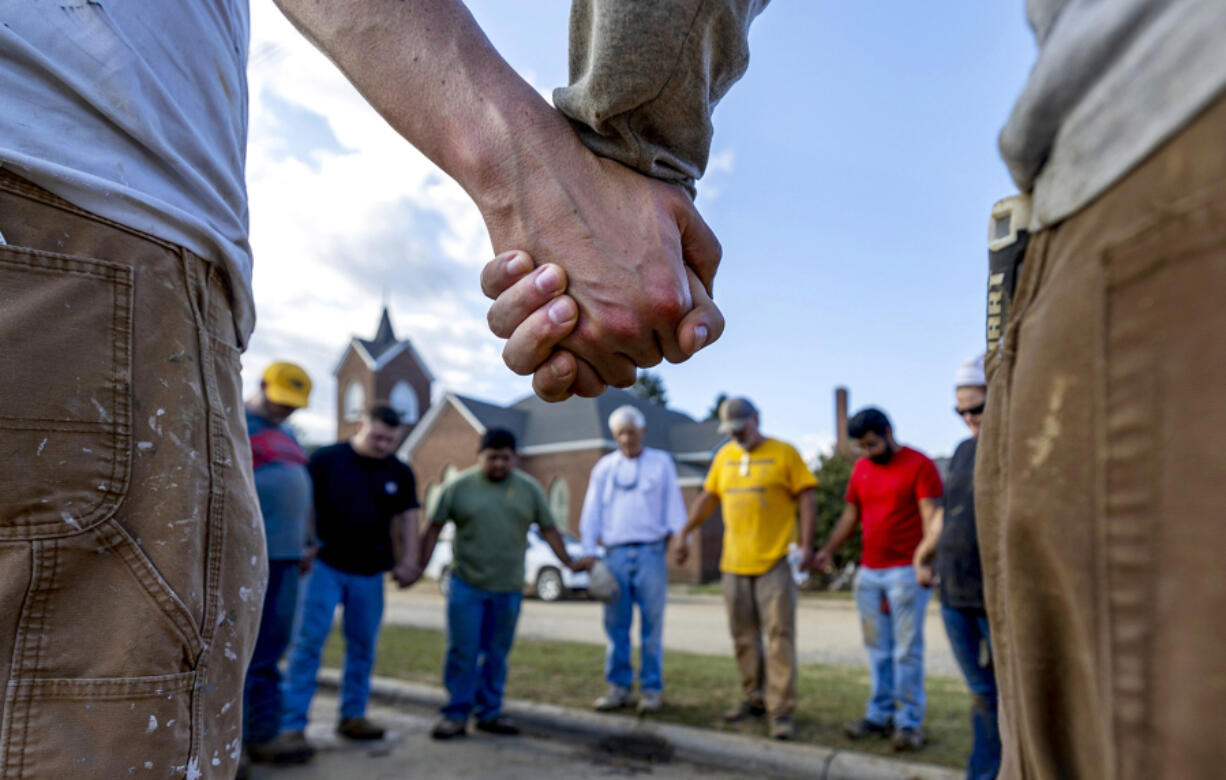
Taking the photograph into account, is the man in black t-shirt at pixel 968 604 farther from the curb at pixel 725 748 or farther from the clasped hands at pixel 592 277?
the clasped hands at pixel 592 277

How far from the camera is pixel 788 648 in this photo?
5527 mm

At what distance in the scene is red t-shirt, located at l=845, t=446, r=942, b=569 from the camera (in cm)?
544

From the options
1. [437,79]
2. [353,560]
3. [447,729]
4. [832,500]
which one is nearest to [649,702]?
[447,729]

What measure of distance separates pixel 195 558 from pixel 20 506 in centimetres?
23

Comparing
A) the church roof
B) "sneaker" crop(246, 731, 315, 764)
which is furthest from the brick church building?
"sneaker" crop(246, 731, 315, 764)

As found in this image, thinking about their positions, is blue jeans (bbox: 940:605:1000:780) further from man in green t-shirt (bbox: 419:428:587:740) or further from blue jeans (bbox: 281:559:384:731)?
blue jeans (bbox: 281:559:384:731)

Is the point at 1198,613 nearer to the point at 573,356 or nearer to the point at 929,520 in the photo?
the point at 573,356

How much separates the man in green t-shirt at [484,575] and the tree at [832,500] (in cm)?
1520

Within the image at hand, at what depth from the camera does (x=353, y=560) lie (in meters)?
5.61

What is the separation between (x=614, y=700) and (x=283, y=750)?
7.36ft

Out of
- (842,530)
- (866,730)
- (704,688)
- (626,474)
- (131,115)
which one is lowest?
(704,688)

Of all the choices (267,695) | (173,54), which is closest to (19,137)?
(173,54)

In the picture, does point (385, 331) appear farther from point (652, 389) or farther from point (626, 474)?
point (626, 474)

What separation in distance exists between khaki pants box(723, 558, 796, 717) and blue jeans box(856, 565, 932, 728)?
0.50 m
